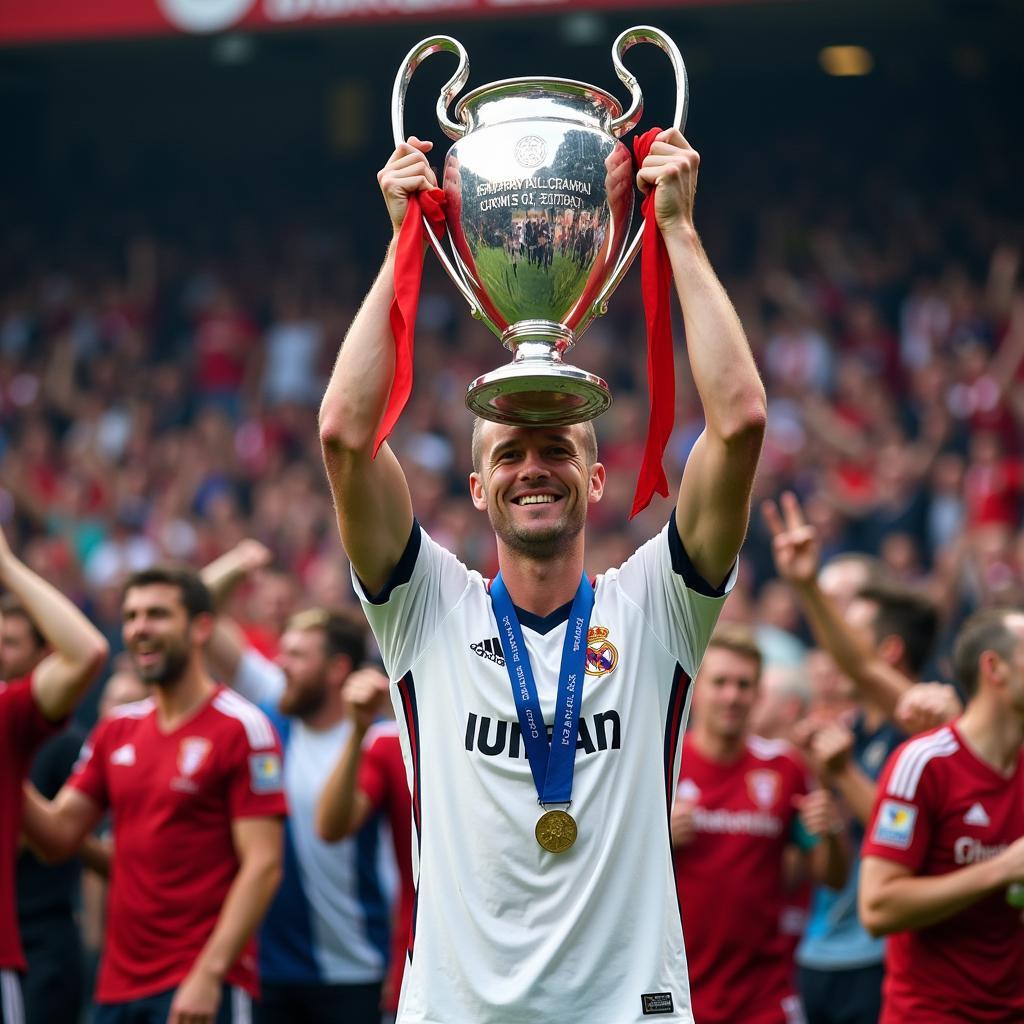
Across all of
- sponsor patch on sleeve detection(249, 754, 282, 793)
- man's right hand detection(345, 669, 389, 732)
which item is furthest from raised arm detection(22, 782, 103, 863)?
man's right hand detection(345, 669, 389, 732)

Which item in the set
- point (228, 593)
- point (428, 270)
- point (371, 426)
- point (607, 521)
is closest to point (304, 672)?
point (228, 593)

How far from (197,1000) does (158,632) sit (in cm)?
126

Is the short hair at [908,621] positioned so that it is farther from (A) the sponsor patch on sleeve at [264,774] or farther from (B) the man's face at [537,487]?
(B) the man's face at [537,487]

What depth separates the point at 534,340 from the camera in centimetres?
338

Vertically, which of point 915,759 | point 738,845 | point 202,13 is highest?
point 202,13

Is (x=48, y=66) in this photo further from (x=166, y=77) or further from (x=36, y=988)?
(x=36, y=988)

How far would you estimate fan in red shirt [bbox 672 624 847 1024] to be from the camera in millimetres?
5578

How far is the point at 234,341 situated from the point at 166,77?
4104 millimetres

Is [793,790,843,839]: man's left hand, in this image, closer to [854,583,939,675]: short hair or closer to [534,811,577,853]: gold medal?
[854,583,939,675]: short hair

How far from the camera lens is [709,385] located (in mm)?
3217

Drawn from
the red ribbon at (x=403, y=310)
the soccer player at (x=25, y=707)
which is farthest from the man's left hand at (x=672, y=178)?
the soccer player at (x=25, y=707)

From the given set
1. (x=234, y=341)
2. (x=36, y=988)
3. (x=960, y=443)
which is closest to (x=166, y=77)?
(x=234, y=341)

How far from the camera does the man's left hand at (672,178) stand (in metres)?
3.27

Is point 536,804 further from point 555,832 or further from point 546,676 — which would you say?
point 546,676
